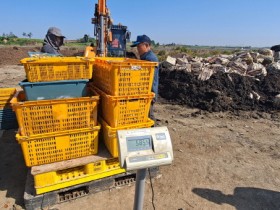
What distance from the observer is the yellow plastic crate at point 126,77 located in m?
2.86

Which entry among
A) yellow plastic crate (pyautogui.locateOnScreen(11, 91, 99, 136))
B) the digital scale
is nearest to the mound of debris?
yellow plastic crate (pyautogui.locateOnScreen(11, 91, 99, 136))

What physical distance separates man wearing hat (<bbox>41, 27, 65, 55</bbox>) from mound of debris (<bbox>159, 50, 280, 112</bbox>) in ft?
14.9

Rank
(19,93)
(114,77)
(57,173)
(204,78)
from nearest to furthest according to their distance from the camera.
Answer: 1. (114,77)
2. (57,173)
3. (19,93)
4. (204,78)

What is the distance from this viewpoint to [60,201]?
3.07 metres

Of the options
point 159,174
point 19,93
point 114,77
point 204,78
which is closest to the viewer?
point 114,77

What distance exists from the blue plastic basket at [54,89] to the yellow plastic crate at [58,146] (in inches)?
18.5

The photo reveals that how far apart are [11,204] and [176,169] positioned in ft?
8.20

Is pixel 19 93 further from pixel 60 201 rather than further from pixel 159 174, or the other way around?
pixel 159 174

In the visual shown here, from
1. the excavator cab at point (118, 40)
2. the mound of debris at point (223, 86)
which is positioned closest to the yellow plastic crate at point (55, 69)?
the mound of debris at point (223, 86)

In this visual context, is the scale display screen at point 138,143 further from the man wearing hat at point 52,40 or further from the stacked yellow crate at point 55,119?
the man wearing hat at point 52,40

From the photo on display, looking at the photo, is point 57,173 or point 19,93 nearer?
point 57,173

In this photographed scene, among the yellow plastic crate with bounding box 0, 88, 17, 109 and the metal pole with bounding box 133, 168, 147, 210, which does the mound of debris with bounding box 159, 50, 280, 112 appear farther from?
the metal pole with bounding box 133, 168, 147, 210

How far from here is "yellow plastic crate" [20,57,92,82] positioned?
274cm

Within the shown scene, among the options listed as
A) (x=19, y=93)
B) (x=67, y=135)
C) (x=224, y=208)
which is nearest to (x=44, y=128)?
(x=67, y=135)
